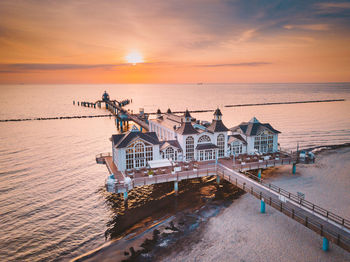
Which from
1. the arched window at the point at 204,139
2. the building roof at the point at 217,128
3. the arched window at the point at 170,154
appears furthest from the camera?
the building roof at the point at 217,128

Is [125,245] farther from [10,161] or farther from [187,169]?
[10,161]

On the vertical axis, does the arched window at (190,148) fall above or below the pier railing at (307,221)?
above

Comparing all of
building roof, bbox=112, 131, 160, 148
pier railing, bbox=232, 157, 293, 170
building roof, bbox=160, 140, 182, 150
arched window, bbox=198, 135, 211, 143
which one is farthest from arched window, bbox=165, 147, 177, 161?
pier railing, bbox=232, 157, 293, 170

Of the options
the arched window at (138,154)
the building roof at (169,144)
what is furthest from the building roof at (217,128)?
the arched window at (138,154)

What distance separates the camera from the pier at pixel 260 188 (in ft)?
64.8

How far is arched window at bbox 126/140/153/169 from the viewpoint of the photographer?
33844 mm

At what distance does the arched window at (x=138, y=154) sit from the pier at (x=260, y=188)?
1.78 meters

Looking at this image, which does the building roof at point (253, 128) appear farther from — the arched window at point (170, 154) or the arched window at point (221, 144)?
the arched window at point (170, 154)

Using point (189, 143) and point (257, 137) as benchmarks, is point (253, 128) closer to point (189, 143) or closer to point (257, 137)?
point (257, 137)

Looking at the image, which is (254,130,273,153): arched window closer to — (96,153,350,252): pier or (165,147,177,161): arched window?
(96,153,350,252): pier

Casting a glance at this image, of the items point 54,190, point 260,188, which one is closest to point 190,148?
point 260,188

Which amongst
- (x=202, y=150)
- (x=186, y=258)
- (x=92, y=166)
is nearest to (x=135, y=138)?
(x=202, y=150)

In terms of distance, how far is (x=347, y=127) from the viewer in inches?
2916

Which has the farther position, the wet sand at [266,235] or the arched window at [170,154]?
the arched window at [170,154]
